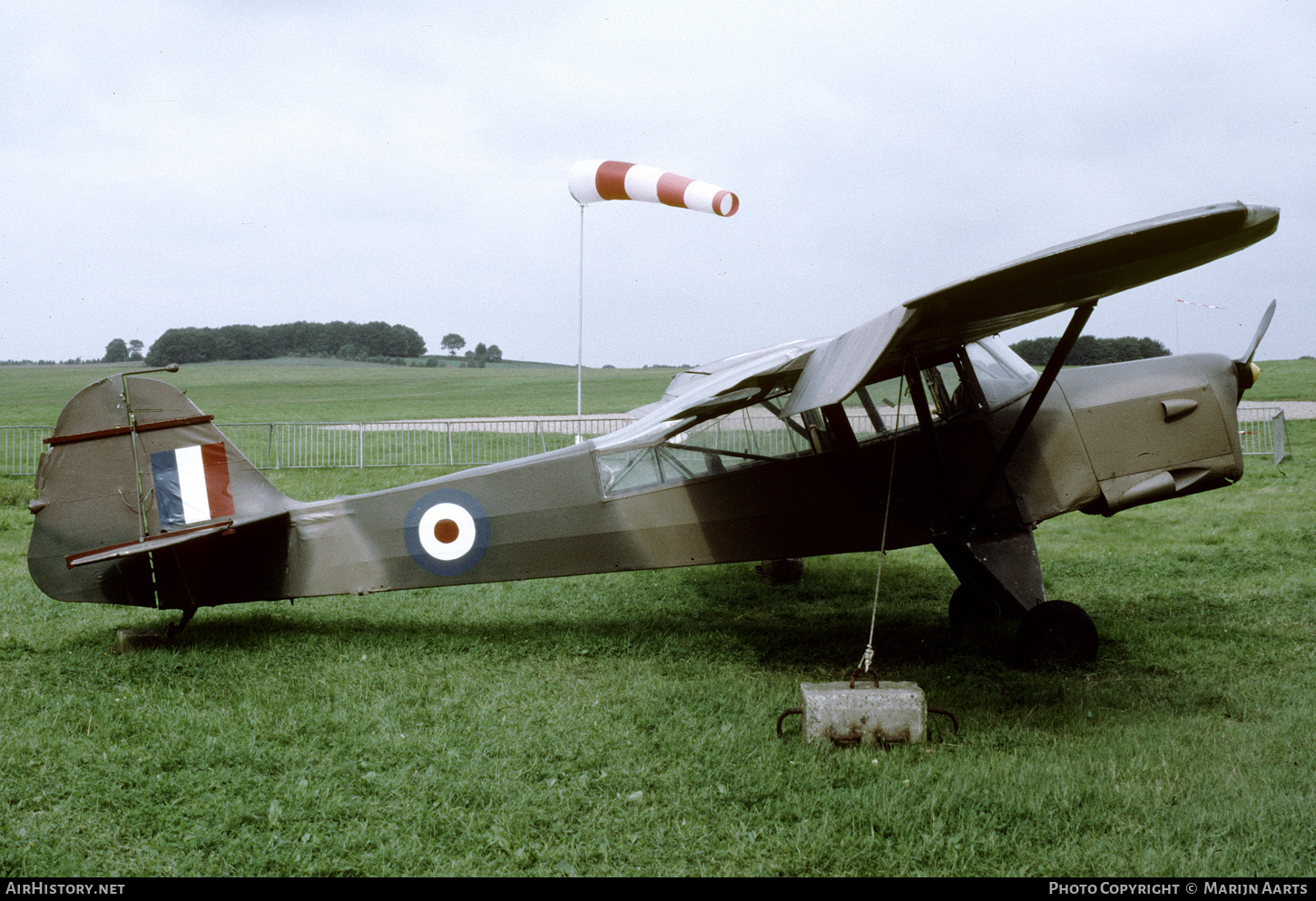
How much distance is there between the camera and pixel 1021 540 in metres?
5.97

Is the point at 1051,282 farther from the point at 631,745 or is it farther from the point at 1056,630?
the point at 631,745

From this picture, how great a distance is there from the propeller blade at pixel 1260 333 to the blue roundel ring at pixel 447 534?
5.71 metres

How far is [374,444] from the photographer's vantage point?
18.6m

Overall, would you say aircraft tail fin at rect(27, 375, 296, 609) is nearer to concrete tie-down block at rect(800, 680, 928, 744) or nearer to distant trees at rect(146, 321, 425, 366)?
concrete tie-down block at rect(800, 680, 928, 744)

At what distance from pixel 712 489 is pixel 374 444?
46.0 feet

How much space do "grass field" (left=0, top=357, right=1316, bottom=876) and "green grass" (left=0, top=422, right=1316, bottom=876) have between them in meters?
0.02

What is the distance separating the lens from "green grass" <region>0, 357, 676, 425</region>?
1353 inches

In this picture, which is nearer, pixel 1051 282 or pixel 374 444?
pixel 1051 282

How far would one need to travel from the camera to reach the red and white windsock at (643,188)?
1216 centimetres

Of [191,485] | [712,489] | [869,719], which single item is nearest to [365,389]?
[191,485]

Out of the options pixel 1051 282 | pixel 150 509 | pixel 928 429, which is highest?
pixel 1051 282

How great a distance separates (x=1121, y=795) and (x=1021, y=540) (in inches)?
93.8

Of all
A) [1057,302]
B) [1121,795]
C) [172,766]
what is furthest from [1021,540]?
[172,766]

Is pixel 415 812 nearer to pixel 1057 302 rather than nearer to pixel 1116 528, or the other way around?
pixel 1057 302
